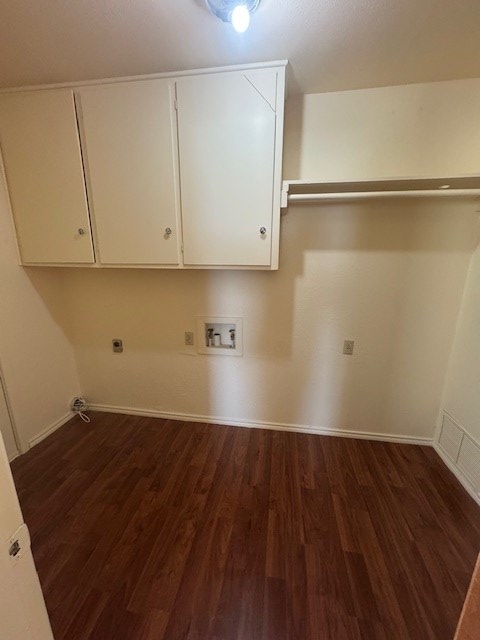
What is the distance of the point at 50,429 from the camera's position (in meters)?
2.16

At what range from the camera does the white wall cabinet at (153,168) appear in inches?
56.2

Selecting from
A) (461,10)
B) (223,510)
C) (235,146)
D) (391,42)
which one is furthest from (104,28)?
(223,510)

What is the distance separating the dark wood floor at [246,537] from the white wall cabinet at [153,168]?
136 centimetres

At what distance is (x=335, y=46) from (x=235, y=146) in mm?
611

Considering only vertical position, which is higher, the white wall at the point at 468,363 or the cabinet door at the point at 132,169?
the cabinet door at the point at 132,169

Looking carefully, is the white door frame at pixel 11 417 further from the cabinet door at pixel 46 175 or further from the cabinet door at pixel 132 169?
the cabinet door at pixel 132 169

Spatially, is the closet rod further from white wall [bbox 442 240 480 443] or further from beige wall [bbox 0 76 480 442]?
white wall [bbox 442 240 480 443]

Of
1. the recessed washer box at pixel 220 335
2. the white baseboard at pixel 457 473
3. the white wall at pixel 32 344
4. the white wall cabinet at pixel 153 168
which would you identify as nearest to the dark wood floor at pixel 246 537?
the white baseboard at pixel 457 473

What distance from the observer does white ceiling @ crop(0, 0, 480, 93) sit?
1.05 meters

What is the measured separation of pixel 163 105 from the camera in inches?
57.7

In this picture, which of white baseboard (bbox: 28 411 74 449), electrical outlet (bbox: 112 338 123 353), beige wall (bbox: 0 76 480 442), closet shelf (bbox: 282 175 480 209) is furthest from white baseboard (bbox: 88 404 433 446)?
closet shelf (bbox: 282 175 480 209)

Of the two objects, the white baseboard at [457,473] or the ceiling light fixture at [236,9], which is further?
the white baseboard at [457,473]

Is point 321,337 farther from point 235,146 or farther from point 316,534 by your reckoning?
point 235,146

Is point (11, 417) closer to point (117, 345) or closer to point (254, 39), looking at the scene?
point (117, 345)
